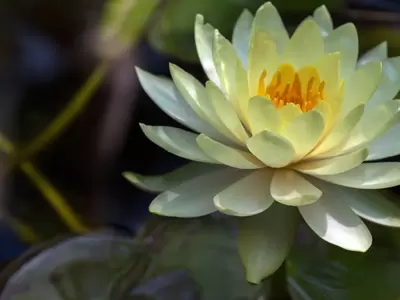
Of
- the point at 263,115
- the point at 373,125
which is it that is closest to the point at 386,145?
the point at 373,125

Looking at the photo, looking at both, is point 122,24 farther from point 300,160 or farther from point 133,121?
point 300,160

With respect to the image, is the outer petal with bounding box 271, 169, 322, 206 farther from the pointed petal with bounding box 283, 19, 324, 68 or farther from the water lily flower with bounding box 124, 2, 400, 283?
the pointed petal with bounding box 283, 19, 324, 68

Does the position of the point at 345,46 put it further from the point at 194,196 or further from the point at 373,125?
the point at 194,196

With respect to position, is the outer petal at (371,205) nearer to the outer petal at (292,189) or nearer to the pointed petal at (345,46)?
the outer petal at (292,189)

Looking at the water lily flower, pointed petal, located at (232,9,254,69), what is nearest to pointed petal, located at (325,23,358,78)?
the water lily flower

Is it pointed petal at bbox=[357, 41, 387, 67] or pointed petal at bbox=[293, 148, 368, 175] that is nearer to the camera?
pointed petal at bbox=[293, 148, 368, 175]

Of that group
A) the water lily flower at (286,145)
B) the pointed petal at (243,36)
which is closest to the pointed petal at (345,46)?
the water lily flower at (286,145)
